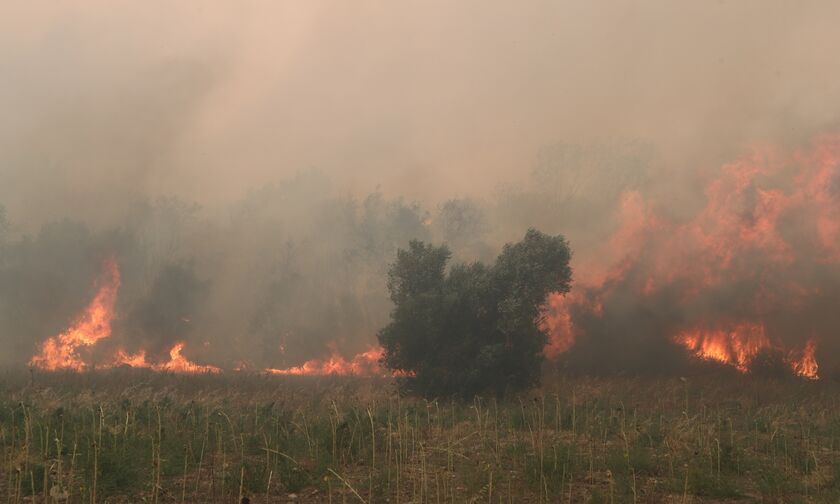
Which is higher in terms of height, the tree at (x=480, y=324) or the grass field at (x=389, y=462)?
the tree at (x=480, y=324)

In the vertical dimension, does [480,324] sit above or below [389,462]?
above

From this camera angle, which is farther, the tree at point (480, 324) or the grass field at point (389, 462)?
the tree at point (480, 324)

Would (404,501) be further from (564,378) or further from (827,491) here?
(564,378)

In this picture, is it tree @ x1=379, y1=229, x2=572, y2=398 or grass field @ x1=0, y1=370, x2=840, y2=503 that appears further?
tree @ x1=379, y1=229, x2=572, y2=398

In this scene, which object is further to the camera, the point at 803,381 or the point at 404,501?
the point at 803,381

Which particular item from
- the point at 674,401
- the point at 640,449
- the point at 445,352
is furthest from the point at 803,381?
the point at 640,449

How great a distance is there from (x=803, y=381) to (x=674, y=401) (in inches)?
583

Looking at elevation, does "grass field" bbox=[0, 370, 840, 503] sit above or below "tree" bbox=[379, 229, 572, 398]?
below

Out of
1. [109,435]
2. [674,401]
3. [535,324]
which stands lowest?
[674,401]

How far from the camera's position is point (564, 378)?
43.8 metres

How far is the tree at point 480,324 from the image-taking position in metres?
35.4

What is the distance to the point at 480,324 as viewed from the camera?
37719 millimetres

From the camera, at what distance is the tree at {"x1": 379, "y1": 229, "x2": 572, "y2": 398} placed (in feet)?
116

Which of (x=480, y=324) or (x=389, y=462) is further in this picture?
(x=480, y=324)
